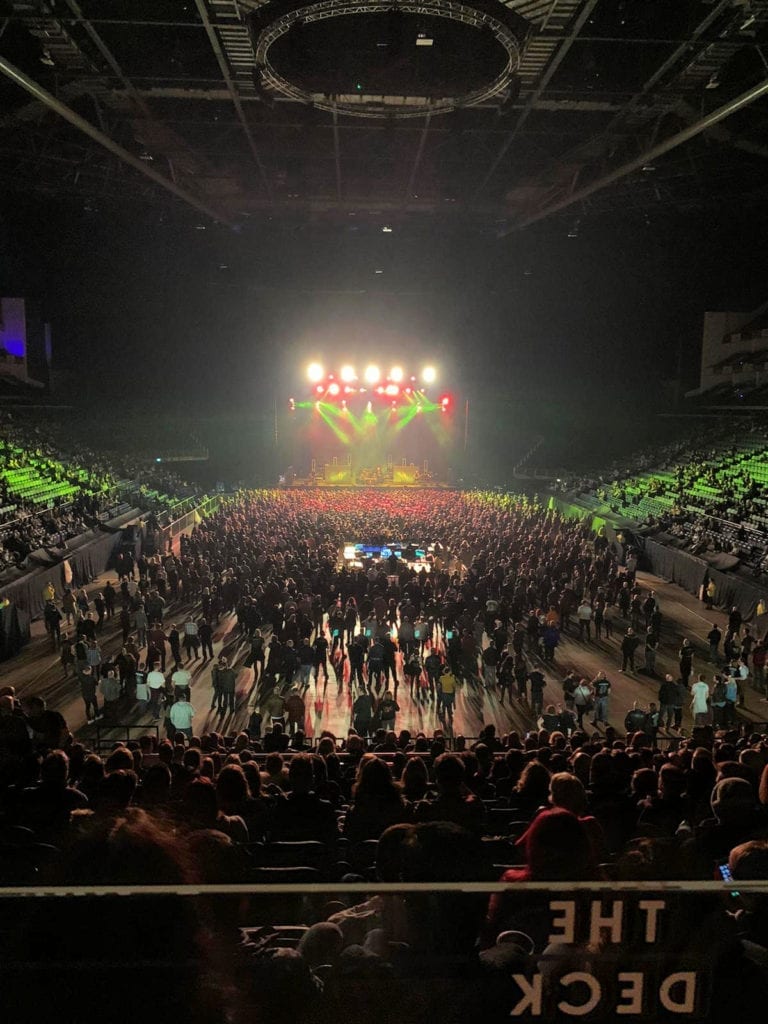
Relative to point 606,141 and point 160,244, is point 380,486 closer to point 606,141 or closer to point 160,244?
point 160,244

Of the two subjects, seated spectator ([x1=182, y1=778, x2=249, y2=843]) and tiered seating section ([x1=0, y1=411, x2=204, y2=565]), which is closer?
seated spectator ([x1=182, y1=778, x2=249, y2=843])

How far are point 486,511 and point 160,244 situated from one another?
2168cm

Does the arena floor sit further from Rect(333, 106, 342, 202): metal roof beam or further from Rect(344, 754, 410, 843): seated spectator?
Rect(333, 106, 342, 202): metal roof beam

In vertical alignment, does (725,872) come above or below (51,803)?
above

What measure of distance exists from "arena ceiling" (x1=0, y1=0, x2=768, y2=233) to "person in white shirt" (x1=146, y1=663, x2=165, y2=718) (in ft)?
36.0

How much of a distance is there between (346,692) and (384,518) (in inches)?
599

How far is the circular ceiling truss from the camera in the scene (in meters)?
11.3

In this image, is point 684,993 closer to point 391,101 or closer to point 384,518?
point 391,101

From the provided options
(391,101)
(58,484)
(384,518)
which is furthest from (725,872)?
(58,484)

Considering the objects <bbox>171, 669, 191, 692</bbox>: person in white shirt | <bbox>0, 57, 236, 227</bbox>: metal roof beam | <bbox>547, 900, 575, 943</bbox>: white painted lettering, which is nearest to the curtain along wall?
<bbox>171, 669, 191, 692</bbox>: person in white shirt

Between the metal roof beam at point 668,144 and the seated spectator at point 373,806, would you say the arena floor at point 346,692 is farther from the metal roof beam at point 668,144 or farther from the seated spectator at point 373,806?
the metal roof beam at point 668,144

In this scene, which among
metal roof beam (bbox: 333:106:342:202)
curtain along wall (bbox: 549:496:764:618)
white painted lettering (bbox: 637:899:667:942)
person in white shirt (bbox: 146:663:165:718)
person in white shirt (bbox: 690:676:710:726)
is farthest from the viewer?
metal roof beam (bbox: 333:106:342:202)

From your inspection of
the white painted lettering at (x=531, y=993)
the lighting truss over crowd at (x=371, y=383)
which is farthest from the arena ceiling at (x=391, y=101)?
the lighting truss over crowd at (x=371, y=383)

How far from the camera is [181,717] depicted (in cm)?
1055
